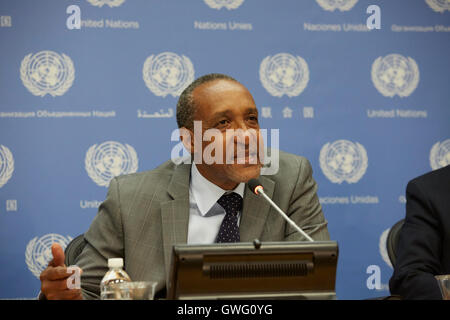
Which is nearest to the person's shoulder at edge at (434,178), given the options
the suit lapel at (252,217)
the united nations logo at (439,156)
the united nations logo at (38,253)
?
the suit lapel at (252,217)

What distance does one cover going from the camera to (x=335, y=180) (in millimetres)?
3660

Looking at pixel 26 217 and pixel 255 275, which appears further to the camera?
pixel 26 217

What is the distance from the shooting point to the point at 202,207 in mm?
2156

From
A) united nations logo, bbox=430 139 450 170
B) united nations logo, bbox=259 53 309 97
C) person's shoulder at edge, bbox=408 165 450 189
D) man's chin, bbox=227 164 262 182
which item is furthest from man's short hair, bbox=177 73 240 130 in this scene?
united nations logo, bbox=430 139 450 170

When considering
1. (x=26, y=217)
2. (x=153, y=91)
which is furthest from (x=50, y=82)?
(x=26, y=217)

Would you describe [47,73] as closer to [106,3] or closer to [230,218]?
[106,3]

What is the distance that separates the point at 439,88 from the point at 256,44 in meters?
1.38

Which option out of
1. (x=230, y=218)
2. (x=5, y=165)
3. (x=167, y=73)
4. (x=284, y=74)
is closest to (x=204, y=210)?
(x=230, y=218)

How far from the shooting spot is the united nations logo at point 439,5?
3.86 m

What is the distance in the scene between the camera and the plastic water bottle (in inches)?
53.7

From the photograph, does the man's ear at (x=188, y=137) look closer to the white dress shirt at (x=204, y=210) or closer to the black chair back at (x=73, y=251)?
the white dress shirt at (x=204, y=210)

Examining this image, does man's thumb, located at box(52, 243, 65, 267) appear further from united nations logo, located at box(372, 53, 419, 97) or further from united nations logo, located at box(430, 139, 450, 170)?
united nations logo, located at box(430, 139, 450, 170)

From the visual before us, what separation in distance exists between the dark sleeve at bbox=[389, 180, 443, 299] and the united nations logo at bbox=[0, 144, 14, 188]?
253 centimetres

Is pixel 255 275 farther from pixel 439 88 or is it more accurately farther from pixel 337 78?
pixel 439 88
